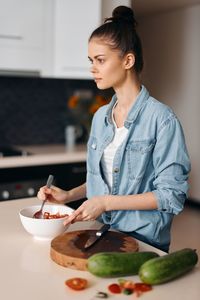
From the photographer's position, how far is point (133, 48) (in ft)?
4.99

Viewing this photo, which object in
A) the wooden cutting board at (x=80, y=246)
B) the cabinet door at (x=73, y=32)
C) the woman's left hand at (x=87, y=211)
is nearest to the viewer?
the wooden cutting board at (x=80, y=246)

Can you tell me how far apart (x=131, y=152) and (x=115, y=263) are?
48cm

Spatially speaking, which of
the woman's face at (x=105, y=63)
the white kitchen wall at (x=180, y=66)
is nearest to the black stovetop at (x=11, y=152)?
the woman's face at (x=105, y=63)

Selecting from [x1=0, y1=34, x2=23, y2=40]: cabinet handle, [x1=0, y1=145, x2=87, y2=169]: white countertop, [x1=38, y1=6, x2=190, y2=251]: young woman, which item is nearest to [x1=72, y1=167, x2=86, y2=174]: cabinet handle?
[x1=0, y1=145, x2=87, y2=169]: white countertop

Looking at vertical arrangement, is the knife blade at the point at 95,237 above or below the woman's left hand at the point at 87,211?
below

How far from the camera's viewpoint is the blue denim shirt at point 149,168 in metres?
1.38

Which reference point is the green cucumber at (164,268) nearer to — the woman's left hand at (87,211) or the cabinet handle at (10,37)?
the woman's left hand at (87,211)

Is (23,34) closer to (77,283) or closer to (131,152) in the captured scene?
(131,152)

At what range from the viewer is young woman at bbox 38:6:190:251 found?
1373mm

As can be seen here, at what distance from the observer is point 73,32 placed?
3027mm

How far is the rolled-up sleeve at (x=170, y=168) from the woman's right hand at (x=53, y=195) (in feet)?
0.98

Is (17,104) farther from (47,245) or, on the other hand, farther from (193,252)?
(193,252)

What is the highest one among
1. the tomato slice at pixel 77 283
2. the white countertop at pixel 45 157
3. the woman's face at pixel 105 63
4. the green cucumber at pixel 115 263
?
the woman's face at pixel 105 63

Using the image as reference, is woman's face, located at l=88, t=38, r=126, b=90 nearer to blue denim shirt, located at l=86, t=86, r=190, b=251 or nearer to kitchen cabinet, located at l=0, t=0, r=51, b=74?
blue denim shirt, located at l=86, t=86, r=190, b=251
